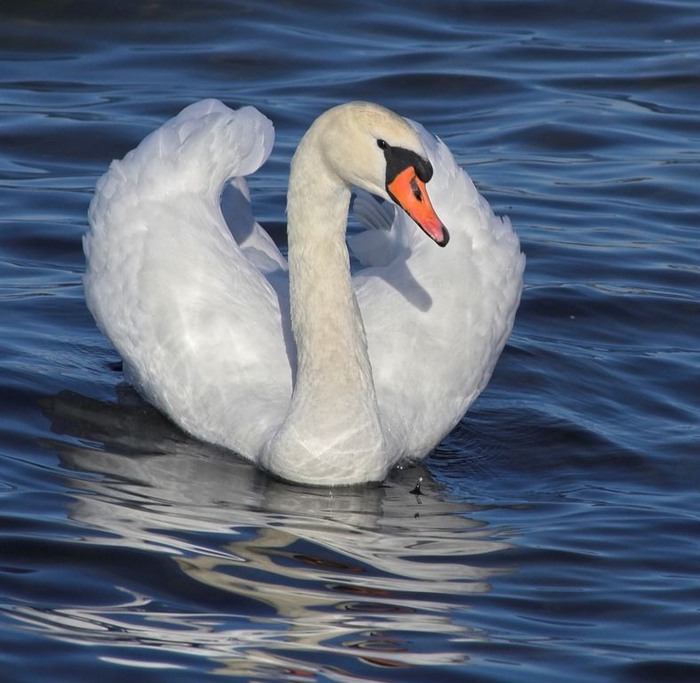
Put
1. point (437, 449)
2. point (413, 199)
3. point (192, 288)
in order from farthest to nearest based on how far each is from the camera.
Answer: point (437, 449)
point (192, 288)
point (413, 199)

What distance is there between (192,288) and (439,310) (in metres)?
1.09

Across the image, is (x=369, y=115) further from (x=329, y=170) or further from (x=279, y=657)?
(x=279, y=657)

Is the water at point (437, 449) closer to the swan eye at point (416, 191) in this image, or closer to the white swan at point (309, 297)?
the white swan at point (309, 297)

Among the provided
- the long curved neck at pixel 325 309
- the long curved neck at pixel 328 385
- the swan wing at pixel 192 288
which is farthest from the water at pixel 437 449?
the long curved neck at pixel 325 309

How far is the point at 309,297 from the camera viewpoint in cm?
744

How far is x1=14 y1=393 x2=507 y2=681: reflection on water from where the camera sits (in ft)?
18.7

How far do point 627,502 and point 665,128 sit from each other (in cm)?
613

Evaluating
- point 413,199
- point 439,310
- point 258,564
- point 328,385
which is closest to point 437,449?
point 439,310

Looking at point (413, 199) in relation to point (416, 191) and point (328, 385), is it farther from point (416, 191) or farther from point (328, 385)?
point (328, 385)

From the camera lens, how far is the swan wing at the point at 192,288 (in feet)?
Answer: 25.5

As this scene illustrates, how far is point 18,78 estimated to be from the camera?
13.3 meters

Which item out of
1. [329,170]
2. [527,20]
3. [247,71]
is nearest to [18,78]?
[247,71]

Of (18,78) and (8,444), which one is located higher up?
(18,78)

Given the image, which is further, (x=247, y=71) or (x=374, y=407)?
(x=247, y=71)
